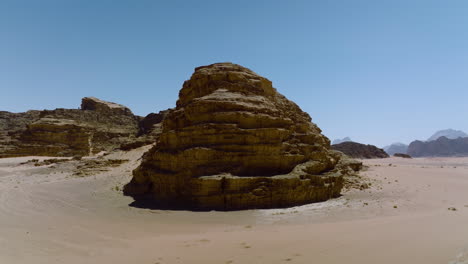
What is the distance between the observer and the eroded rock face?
3394 centimetres

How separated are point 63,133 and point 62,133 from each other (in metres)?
0.11

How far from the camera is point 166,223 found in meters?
7.85

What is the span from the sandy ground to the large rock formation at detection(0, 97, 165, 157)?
2285cm

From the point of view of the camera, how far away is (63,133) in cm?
3538

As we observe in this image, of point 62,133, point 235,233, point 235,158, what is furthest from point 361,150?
point 235,233

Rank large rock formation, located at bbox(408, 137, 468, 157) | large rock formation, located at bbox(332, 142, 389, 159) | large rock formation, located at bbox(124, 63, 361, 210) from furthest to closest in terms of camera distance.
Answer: large rock formation, located at bbox(408, 137, 468, 157), large rock formation, located at bbox(332, 142, 389, 159), large rock formation, located at bbox(124, 63, 361, 210)

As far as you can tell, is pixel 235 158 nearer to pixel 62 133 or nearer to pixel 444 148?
pixel 62 133

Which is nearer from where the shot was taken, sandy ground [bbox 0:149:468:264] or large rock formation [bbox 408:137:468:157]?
sandy ground [bbox 0:149:468:264]

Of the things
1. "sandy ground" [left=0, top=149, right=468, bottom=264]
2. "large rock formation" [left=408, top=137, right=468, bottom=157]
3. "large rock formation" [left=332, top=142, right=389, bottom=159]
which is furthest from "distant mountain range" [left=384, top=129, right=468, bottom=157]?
"sandy ground" [left=0, top=149, right=468, bottom=264]

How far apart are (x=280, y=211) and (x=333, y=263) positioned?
4778 mm

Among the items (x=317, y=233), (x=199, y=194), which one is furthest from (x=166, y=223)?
(x=317, y=233)

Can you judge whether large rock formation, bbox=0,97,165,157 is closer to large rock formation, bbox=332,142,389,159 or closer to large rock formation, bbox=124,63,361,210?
large rock formation, bbox=124,63,361,210

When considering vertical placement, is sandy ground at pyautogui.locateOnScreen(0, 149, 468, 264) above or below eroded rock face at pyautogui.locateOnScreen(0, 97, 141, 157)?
below

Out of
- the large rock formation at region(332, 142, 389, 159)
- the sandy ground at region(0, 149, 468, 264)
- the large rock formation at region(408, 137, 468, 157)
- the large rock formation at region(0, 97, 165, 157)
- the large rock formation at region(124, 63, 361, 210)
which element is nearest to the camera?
the sandy ground at region(0, 149, 468, 264)
